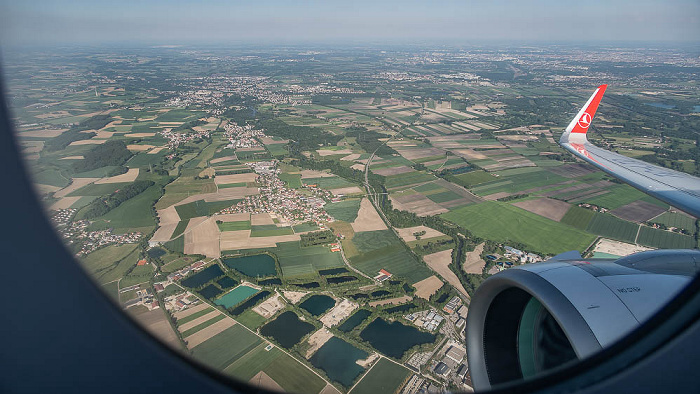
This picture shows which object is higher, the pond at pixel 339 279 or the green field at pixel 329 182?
the green field at pixel 329 182

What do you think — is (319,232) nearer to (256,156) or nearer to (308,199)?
(308,199)

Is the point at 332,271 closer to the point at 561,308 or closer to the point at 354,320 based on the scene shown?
the point at 354,320

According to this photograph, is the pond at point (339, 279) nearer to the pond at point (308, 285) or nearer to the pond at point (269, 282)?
the pond at point (308, 285)

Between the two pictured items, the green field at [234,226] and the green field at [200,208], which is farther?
the green field at [200,208]

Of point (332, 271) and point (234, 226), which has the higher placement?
point (234, 226)

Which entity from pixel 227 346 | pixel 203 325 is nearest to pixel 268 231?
pixel 203 325

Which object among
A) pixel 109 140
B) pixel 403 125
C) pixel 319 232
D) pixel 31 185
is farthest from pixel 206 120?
pixel 31 185

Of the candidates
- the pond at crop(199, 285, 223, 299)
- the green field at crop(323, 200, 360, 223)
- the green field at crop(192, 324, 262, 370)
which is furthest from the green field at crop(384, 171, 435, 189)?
the green field at crop(192, 324, 262, 370)

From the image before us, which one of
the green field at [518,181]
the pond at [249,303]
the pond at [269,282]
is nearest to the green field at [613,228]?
the green field at [518,181]
